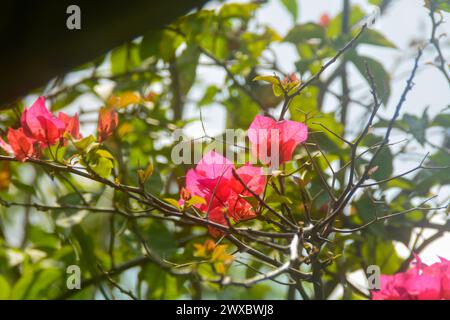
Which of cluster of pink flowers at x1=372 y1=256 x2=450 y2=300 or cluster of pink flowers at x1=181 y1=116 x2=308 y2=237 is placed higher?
cluster of pink flowers at x1=181 y1=116 x2=308 y2=237

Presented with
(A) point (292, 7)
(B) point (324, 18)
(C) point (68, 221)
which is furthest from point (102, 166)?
(B) point (324, 18)

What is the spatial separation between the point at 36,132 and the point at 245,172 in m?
0.28

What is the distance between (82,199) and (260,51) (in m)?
0.56

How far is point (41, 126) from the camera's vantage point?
0.87 m

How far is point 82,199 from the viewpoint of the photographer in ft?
3.86

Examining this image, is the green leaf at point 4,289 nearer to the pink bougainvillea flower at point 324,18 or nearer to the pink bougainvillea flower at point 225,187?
the pink bougainvillea flower at point 225,187

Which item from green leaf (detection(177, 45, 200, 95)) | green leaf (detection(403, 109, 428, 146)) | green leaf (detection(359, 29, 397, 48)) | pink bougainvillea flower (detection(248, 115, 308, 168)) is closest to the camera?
pink bougainvillea flower (detection(248, 115, 308, 168))

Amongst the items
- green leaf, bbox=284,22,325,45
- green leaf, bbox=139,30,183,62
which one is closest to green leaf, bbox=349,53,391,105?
green leaf, bbox=284,22,325,45

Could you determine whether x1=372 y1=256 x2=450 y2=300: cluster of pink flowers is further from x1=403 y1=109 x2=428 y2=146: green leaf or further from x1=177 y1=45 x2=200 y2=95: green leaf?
x1=177 y1=45 x2=200 y2=95: green leaf

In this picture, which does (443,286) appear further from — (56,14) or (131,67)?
(131,67)

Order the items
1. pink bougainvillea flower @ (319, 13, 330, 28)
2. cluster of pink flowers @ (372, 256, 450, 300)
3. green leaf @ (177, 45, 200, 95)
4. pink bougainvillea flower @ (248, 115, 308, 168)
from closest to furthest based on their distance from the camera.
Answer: cluster of pink flowers @ (372, 256, 450, 300) → pink bougainvillea flower @ (248, 115, 308, 168) → green leaf @ (177, 45, 200, 95) → pink bougainvillea flower @ (319, 13, 330, 28)

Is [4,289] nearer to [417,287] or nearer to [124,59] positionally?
[124,59]

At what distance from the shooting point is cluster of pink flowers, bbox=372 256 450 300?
70cm
